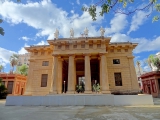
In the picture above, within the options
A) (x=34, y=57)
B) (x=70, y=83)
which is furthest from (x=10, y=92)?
(x=70, y=83)

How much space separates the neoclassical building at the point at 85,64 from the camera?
59.7ft

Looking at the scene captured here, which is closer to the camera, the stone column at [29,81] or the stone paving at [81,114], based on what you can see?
the stone paving at [81,114]

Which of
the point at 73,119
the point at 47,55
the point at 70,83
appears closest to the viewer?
the point at 73,119

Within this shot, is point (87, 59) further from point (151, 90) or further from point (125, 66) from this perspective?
point (151, 90)

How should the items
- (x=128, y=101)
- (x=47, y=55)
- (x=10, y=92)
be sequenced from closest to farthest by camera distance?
(x=128, y=101)
(x=47, y=55)
(x=10, y=92)

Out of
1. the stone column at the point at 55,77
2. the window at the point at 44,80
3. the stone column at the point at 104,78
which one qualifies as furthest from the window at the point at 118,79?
the window at the point at 44,80

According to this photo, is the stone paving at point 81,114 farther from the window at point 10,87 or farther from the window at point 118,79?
the window at point 10,87

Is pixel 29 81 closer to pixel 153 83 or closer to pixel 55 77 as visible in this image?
pixel 55 77

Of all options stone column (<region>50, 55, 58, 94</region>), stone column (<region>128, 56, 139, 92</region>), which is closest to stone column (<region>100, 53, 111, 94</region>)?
stone column (<region>128, 56, 139, 92</region>)

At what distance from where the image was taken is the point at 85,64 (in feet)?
60.8

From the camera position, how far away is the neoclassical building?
18.2 meters

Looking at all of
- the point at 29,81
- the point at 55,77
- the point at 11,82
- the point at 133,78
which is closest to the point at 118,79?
the point at 133,78

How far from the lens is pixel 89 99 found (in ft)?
44.7

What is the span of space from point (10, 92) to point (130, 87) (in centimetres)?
2800
